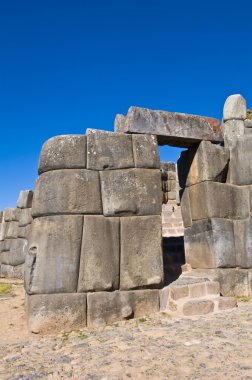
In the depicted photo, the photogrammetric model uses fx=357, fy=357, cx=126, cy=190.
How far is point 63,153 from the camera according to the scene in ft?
16.9

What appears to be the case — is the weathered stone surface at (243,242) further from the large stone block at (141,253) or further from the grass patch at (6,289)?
the grass patch at (6,289)

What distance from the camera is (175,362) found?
129 inches

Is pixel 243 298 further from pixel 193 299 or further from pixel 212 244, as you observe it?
pixel 193 299

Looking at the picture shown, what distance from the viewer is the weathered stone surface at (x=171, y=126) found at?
581 centimetres

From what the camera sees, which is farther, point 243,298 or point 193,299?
point 243,298

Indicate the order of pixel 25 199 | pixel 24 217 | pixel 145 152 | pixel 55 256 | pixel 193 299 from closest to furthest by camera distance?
1. pixel 55 256
2. pixel 193 299
3. pixel 145 152
4. pixel 24 217
5. pixel 25 199

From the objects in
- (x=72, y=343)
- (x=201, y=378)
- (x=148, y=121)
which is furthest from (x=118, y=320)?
(x=148, y=121)

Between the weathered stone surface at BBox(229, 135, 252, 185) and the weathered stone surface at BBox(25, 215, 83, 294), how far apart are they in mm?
3289

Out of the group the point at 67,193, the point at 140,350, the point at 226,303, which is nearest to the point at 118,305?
the point at 140,350

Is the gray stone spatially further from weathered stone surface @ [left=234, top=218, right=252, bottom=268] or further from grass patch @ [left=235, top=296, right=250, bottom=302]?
grass patch @ [left=235, top=296, right=250, bottom=302]

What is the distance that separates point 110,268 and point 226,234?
92.7 inches

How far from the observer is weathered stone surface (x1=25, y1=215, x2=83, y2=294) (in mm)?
4805

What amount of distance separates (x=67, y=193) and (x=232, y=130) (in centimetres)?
370

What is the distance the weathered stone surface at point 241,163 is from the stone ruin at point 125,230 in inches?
8.9
